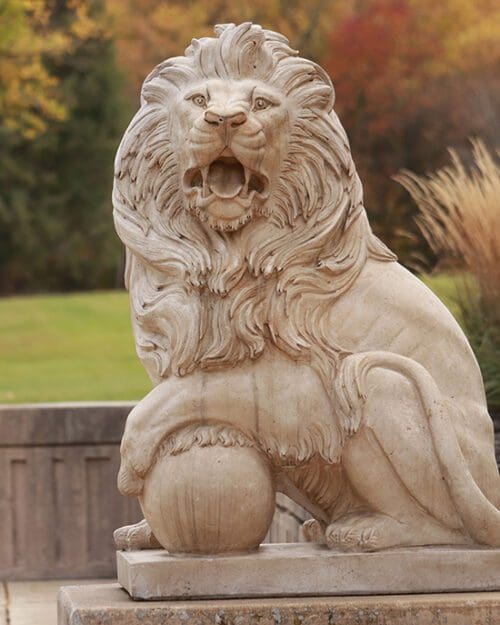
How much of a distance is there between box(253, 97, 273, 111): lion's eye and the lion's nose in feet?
0.30

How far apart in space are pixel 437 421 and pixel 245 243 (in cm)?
72

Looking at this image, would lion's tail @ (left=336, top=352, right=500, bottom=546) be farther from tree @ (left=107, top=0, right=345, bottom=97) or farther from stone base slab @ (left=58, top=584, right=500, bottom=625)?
tree @ (left=107, top=0, right=345, bottom=97)

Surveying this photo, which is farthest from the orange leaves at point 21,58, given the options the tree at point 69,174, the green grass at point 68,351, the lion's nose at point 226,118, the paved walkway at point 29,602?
the lion's nose at point 226,118

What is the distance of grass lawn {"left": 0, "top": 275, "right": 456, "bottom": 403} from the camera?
11.5m

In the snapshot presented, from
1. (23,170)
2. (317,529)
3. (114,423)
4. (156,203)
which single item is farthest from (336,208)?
(23,170)

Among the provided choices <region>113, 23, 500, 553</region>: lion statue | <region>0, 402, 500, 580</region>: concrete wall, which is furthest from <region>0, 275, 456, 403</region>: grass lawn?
<region>113, 23, 500, 553</region>: lion statue

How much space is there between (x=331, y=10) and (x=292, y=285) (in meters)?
26.0

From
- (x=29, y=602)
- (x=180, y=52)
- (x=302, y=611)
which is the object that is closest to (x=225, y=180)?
(x=302, y=611)

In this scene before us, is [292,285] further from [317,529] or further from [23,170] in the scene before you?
[23,170]

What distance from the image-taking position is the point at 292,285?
13.7ft

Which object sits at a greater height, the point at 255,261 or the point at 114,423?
the point at 255,261

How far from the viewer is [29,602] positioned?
23.6 feet

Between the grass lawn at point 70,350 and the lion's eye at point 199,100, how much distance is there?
3964mm

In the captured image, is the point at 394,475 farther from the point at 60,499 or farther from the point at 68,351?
the point at 68,351
